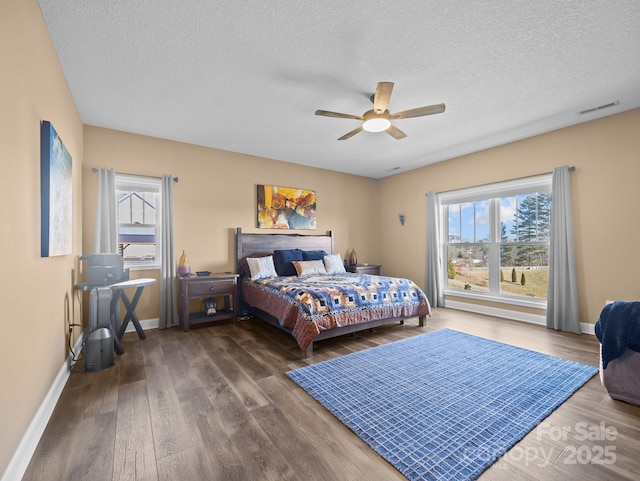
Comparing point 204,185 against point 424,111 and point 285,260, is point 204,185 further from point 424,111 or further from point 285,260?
point 424,111

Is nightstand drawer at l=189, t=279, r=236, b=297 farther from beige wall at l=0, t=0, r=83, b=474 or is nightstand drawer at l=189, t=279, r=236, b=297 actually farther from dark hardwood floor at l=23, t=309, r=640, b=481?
beige wall at l=0, t=0, r=83, b=474

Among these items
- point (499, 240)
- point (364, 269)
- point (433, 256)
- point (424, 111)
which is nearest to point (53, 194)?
A: point (424, 111)

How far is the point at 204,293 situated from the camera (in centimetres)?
400

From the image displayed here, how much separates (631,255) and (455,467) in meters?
3.57

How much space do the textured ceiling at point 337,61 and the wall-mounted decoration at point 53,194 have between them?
81 centimetres

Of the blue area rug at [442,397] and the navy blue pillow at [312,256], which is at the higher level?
the navy blue pillow at [312,256]

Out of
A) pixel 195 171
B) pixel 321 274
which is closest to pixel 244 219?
pixel 195 171

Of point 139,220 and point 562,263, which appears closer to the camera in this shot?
point 562,263

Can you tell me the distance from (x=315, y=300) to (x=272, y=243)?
2.12 meters

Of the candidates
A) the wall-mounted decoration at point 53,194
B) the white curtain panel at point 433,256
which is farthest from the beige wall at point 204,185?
the white curtain panel at point 433,256

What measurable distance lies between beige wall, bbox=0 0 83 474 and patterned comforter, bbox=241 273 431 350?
1997 mm

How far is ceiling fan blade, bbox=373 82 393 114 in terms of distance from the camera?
2.43m

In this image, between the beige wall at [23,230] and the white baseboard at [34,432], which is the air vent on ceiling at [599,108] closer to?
the beige wall at [23,230]

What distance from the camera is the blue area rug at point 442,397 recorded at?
1605mm
